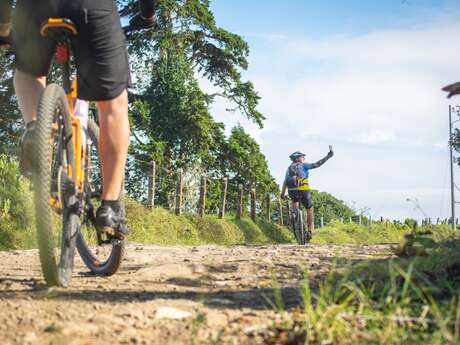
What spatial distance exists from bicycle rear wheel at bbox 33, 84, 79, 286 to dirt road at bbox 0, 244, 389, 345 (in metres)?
0.15

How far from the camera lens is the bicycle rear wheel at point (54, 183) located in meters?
2.76

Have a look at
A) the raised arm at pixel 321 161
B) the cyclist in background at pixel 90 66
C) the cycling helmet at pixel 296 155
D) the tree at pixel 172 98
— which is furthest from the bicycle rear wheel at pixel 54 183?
the tree at pixel 172 98

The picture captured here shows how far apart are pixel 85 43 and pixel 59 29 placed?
144 mm

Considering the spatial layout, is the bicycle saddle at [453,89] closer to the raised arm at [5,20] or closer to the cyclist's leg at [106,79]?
the cyclist's leg at [106,79]

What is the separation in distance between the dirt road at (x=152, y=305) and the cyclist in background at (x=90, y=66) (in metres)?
0.48

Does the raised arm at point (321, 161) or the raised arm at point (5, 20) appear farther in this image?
the raised arm at point (321, 161)

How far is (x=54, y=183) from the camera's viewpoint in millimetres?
2961

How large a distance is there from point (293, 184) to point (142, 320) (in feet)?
33.0

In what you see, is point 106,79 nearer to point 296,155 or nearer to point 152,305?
point 152,305

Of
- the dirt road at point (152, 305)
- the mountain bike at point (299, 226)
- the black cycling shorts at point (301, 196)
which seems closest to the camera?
the dirt road at point (152, 305)

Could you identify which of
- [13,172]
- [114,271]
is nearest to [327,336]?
[114,271]

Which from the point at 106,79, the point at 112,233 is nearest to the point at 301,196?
the point at 112,233

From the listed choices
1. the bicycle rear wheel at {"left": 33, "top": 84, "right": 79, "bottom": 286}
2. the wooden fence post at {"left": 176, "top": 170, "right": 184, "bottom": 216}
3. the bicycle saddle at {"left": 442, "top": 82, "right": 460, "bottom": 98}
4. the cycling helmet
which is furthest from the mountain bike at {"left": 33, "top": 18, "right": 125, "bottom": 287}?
the wooden fence post at {"left": 176, "top": 170, "right": 184, "bottom": 216}

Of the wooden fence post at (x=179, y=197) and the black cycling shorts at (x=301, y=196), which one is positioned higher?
the wooden fence post at (x=179, y=197)
